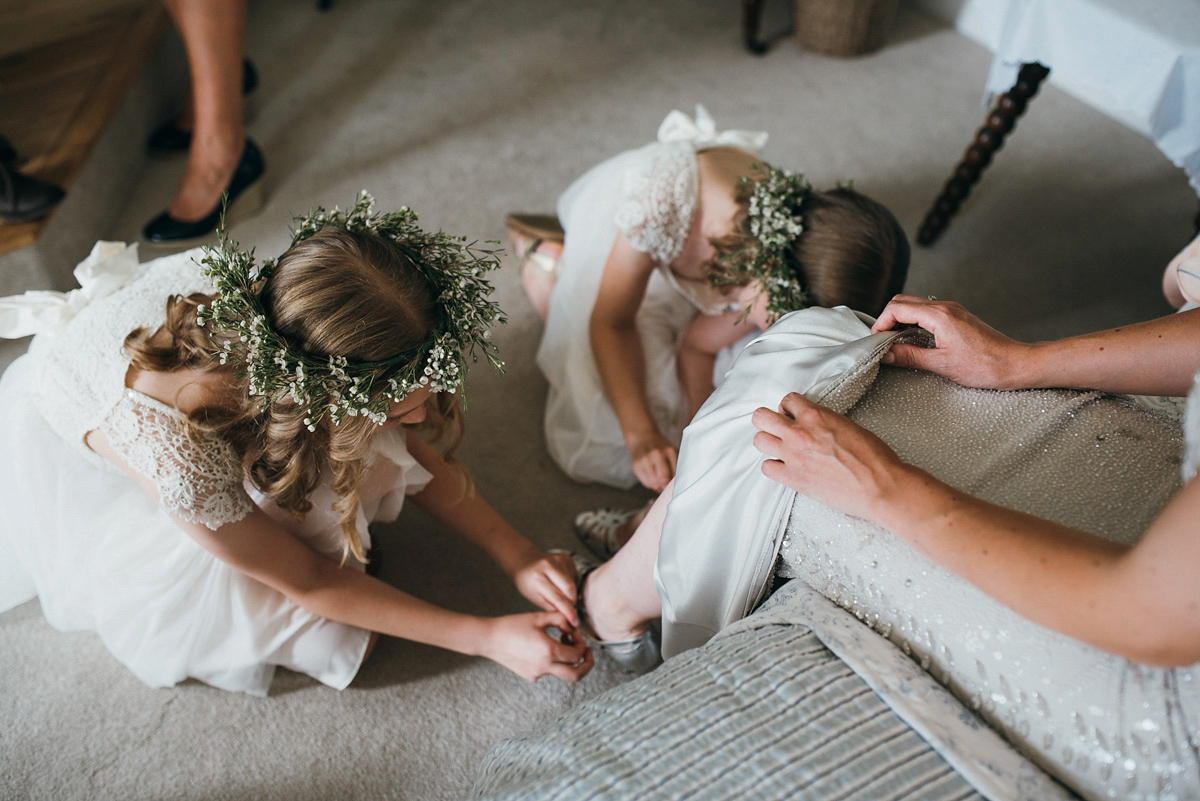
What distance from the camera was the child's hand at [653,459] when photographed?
1.39m

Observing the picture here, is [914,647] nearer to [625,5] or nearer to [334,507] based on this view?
[334,507]

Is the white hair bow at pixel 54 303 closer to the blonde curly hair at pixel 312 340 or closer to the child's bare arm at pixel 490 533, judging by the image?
the blonde curly hair at pixel 312 340

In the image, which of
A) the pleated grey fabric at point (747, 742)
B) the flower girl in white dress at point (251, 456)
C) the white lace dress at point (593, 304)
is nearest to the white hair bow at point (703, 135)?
the white lace dress at point (593, 304)

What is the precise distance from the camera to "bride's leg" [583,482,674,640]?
1.01 metres

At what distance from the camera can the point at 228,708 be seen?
119 centimetres

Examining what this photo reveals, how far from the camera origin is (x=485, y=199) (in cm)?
200

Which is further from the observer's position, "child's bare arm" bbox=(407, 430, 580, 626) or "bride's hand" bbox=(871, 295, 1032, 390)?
"child's bare arm" bbox=(407, 430, 580, 626)

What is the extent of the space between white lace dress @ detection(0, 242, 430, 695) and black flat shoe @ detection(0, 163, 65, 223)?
1.99 ft

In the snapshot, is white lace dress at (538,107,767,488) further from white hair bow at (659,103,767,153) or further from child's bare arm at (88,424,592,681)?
child's bare arm at (88,424,592,681)

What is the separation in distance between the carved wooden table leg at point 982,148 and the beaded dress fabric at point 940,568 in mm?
1015

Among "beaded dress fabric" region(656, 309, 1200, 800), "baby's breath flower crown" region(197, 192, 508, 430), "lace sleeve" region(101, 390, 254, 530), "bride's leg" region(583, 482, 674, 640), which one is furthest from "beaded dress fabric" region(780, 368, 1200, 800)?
"lace sleeve" region(101, 390, 254, 530)

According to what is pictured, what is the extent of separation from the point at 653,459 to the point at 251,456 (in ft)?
2.24

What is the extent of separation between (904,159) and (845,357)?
159cm

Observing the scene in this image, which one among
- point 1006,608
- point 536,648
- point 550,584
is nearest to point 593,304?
point 550,584
